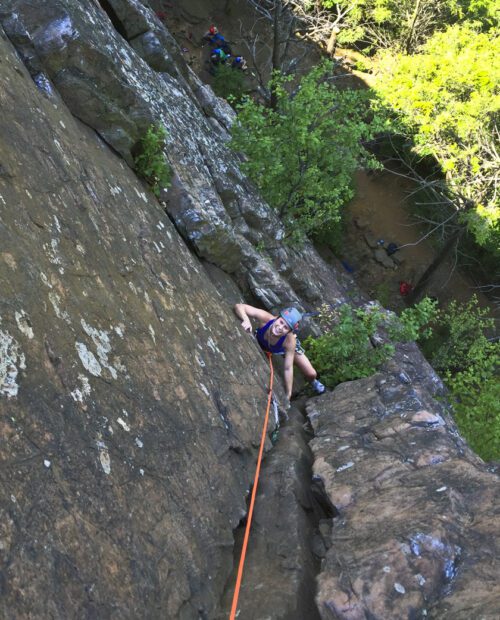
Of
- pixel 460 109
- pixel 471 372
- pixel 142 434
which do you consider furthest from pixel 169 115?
pixel 460 109

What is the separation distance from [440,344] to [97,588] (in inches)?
682

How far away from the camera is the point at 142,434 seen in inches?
143

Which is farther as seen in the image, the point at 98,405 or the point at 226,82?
the point at 226,82

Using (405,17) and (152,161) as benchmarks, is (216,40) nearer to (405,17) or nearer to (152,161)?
(405,17)

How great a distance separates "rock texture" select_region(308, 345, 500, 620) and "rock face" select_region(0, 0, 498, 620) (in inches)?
0.7

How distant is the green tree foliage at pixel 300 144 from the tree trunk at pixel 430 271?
8023mm

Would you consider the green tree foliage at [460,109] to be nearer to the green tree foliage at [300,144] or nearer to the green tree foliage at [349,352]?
the green tree foliage at [300,144]

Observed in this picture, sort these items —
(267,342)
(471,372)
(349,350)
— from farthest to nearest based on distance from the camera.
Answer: (471,372) < (349,350) < (267,342)

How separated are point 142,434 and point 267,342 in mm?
3933

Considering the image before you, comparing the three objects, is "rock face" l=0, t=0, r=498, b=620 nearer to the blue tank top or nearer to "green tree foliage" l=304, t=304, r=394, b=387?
the blue tank top

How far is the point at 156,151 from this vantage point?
692 cm

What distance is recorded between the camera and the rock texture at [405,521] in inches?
131

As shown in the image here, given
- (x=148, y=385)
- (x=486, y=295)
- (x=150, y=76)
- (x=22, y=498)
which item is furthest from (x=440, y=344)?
(x=22, y=498)

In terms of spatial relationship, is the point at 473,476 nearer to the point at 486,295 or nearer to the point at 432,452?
the point at 432,452
